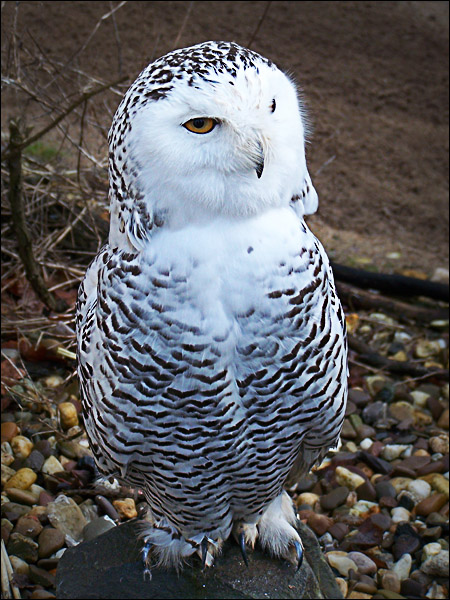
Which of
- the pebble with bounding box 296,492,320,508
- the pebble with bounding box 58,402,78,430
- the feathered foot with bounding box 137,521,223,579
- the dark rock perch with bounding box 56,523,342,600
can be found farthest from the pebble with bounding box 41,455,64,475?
the pebble with bounding box 296,492,320,508

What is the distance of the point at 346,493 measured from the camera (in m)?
3.25

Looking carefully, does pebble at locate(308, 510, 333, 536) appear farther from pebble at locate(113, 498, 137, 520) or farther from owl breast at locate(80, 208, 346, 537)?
owl breast at locate(80, 208, 346, 537)

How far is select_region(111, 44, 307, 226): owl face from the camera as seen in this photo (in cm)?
157

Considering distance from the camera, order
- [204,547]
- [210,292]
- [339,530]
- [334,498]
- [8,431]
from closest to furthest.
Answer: [210,292], [204,547], [339,530], [334,498], [8,431]

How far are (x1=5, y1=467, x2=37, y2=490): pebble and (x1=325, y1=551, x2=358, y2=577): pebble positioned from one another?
1230mm

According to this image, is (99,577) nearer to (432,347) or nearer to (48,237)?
(48,237)

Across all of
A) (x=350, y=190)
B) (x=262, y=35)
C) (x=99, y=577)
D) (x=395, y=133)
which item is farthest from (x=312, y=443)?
(x=262, y=35)

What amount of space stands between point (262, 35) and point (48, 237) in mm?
3697

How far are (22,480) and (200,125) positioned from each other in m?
2.04

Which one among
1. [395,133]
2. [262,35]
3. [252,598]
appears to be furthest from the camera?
[262,35]

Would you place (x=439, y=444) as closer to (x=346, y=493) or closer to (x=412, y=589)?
(x=346, y=493)

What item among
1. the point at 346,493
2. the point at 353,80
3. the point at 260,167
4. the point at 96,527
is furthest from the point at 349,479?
the point at 353,80

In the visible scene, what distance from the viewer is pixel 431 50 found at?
22.7 ft

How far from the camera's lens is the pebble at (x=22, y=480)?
312cm
